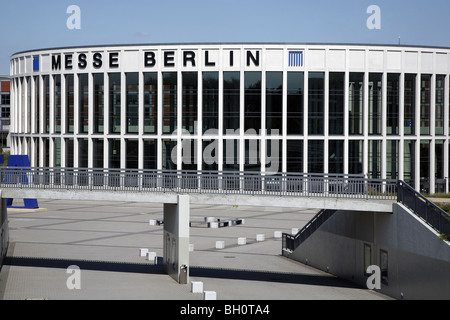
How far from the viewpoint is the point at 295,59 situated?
179ft

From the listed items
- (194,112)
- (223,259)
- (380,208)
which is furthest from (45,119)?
(380,208)

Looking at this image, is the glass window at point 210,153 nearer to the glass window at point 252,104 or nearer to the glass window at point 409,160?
the glass window at point 252,104

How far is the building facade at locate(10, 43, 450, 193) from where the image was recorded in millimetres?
54688

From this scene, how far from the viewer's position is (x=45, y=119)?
206ft

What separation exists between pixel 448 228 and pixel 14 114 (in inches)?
2086

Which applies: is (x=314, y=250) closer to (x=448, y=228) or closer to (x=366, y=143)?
(x=448, y=228)

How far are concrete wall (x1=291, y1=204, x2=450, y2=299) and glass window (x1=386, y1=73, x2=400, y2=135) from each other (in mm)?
23301

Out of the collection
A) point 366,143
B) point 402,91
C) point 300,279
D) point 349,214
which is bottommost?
point 300,279

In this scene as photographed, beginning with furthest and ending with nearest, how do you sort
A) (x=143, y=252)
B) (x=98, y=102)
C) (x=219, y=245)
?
1. (x=98, y=102)
2. (x=219, y=245)
3. (x=143, y=252)

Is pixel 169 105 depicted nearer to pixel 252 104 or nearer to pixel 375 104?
pixel 252 104

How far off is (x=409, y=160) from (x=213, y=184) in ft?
101

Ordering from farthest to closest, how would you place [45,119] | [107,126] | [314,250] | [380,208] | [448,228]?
[45,119] < [107,126] < [314,250] < [380,208] < [448,228]

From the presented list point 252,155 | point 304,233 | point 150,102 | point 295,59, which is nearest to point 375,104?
point 295,59

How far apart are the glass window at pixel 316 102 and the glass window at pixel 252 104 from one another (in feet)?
12.7
